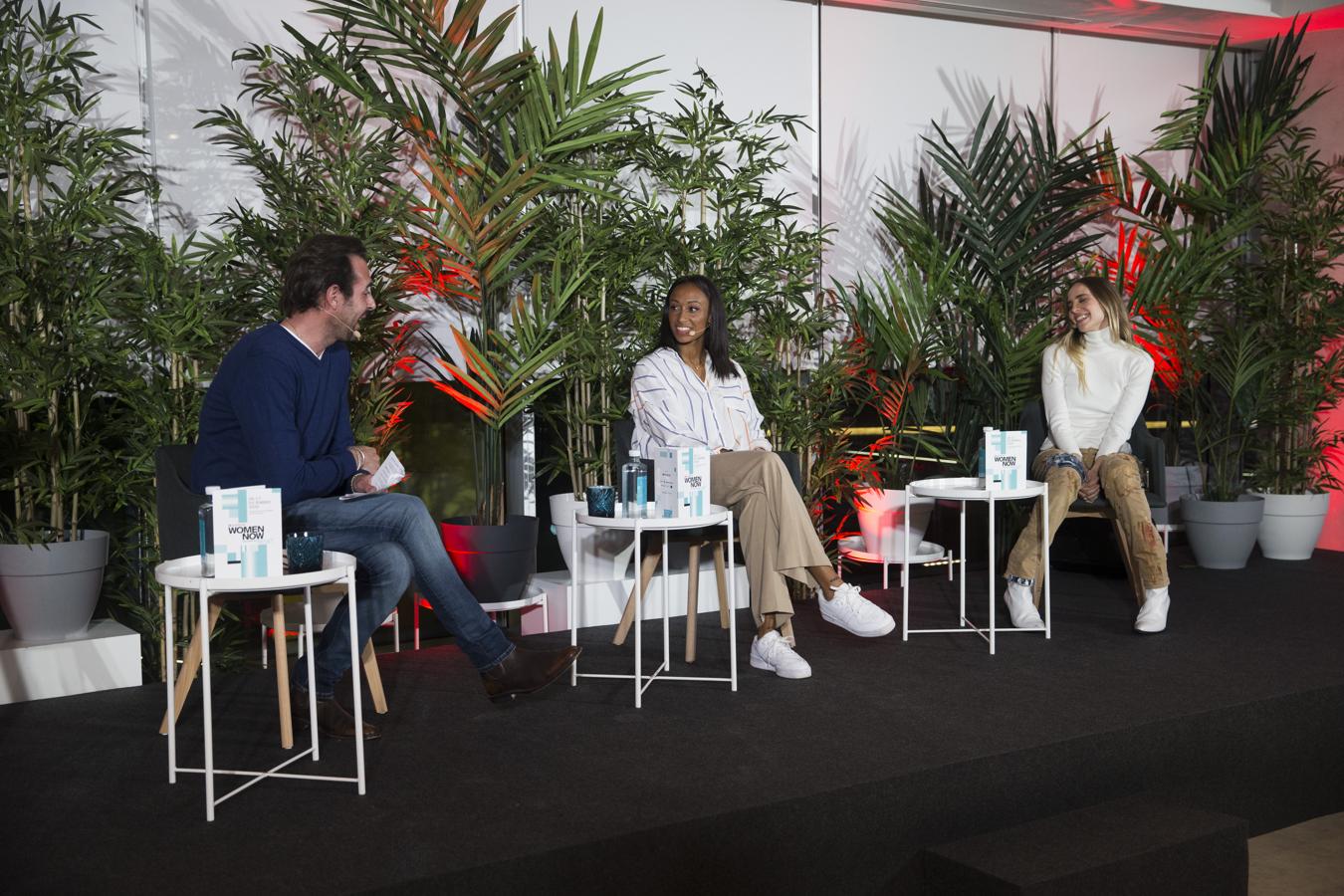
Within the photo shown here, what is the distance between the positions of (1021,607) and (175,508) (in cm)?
283

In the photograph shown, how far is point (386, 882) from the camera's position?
2254mm

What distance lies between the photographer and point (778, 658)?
12.3 ft

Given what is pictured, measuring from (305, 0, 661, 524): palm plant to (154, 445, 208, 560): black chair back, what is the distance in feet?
3.65

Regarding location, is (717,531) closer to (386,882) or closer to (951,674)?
(951,674)

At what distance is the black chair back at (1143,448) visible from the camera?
4.73m

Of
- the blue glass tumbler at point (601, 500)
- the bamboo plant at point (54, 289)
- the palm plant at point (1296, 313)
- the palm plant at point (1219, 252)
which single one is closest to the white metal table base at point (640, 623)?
the blue glass tumbler at point (601, 500)

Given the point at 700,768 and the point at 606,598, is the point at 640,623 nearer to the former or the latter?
the point at 700,768

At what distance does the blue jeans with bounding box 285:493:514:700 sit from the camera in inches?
124

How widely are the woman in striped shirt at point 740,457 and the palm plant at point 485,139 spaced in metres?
0.49

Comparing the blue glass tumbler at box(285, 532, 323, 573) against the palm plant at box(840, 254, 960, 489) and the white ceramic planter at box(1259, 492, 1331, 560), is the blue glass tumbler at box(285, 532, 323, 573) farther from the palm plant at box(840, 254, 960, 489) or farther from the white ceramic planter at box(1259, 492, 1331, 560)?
the white ceramic planter at box(1259, 492, 1331, 560)

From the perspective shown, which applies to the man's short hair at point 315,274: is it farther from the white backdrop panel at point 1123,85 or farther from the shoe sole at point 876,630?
the white backdrop panel at point 1123,85

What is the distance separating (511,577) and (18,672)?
5.10ft

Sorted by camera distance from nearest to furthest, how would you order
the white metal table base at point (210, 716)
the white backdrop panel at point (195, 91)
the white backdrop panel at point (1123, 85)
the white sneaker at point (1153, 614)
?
the white metal table base at point (210, 716), the white backdrop panel at point (195, 91), the white sneaker at point (1153, 614), the white backdrop panel at point (1123, 85)

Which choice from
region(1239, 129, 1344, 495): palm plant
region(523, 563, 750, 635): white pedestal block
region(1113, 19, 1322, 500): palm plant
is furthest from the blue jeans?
region(1239, 129, 1344, 495): palm plant
